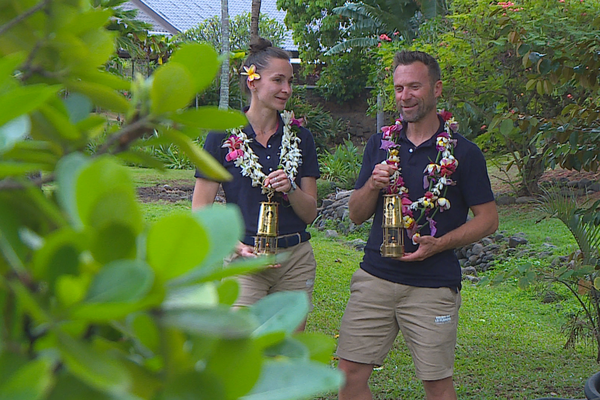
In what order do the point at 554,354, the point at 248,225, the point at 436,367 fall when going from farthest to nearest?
1. the point at 554,354
2. the point at 248,225
3. the point at 436,367

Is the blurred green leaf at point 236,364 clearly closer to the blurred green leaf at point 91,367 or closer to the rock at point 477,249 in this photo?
the blurred green leaf at point 91,367

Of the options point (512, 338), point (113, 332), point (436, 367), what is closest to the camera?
point (113, 332)

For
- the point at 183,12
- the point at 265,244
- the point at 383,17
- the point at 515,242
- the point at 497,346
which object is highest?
the point at 183,12

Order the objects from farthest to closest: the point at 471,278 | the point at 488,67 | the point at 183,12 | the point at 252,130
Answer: the point at 183,12
the point at 488,67
the point at 471,278
the point at 252,130

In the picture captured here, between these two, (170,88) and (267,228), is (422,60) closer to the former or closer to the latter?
(267,228)

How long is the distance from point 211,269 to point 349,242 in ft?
30.8

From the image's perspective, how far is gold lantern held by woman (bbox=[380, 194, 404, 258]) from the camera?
299 cm

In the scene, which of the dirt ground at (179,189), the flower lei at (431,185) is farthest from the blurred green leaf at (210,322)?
the dirt ground at (179,189)

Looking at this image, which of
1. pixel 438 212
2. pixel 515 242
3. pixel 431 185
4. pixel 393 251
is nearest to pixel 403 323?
pixel 393 251

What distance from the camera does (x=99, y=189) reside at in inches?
15.2

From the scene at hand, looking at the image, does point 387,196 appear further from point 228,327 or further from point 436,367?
point 228,327

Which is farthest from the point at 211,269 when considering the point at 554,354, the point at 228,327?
the point at 554,354

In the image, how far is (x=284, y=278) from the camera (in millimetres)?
3328

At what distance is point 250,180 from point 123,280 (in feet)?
9.72
